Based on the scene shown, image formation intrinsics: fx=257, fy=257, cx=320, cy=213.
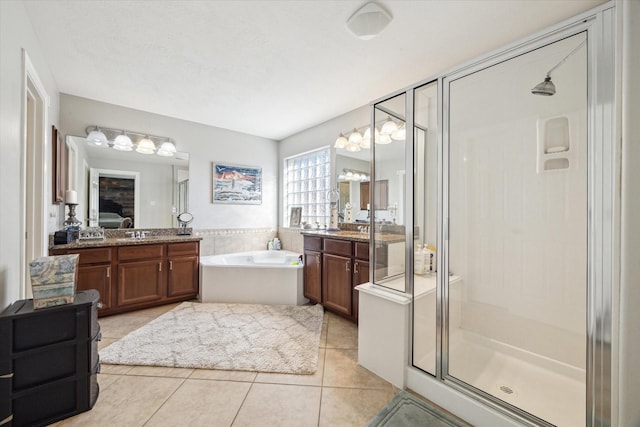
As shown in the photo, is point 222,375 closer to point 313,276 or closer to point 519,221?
point 313,276

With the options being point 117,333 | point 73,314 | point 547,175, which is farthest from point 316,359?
point 547,175

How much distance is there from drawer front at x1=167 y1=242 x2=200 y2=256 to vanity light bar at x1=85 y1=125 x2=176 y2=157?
4.45 ft

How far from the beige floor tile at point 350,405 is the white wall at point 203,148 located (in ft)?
10.4

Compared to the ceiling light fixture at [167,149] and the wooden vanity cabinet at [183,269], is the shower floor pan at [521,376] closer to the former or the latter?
the wooden vanity cabinet at [183,269]

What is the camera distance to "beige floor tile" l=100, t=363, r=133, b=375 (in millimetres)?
1911

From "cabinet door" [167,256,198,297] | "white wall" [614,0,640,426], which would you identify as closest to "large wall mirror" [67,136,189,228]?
"cabinet door" [167,256,198,297]

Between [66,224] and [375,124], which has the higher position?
[375,124]

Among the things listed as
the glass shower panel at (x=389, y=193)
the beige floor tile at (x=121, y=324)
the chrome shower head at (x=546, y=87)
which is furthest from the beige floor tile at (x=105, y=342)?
the chrome shower head at (x=546, y=87)

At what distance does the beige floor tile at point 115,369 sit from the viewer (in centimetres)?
191

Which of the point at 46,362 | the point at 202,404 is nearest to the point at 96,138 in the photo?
the point at 46,362

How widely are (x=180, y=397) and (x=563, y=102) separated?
3270mm

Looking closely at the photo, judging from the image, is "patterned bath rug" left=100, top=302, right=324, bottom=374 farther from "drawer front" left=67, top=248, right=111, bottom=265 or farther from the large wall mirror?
the large wall mirror

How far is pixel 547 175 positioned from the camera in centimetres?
191

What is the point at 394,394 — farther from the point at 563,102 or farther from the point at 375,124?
the point at 563,102
